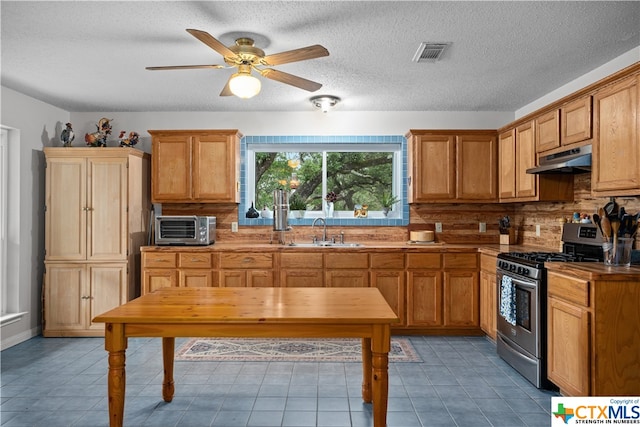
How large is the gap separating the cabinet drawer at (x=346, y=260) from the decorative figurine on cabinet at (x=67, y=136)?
9.71 ft

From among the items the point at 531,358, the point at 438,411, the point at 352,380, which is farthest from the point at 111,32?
the point at 531,358

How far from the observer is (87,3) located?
2.45 metres

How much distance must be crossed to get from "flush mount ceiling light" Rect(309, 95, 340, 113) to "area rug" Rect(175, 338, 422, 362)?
234 cm

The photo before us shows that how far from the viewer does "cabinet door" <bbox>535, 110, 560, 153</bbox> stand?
3.48 m

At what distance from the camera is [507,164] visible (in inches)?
173

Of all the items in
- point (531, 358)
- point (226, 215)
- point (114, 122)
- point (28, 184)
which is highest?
Answer: point (114, 122)

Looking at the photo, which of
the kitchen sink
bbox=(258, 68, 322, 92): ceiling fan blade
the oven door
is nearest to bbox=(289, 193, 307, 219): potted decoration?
the kitchen sink

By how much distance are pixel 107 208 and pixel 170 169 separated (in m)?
0.74

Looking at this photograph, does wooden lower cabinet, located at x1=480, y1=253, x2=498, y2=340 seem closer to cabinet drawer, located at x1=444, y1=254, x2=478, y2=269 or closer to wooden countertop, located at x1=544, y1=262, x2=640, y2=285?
cabinet drawer, located at x1=444, y1=254, x2=478, y2=269

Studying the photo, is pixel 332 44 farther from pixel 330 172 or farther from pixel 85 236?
pixel 85 236

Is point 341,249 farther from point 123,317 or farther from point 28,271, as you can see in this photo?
point 28,271

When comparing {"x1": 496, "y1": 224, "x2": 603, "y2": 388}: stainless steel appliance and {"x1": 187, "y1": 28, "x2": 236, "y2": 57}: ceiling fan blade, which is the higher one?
{"x1": 187, "y1": 28, "x2": 236, "y2": 57}: ceiling fan blade

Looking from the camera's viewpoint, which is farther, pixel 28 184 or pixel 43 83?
pixel 28 184

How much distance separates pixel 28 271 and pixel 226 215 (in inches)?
78.9
